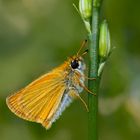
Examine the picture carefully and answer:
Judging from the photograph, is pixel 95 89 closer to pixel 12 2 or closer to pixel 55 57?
pixel 55 57

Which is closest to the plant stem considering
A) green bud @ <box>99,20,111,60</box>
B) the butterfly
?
green bud @ <box>99,20,111,60</box>

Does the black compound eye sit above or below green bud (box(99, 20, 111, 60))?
below

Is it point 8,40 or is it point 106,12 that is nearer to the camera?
point 106,12

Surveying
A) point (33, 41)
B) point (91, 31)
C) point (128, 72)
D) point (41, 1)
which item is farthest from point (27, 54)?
point (91, 31)

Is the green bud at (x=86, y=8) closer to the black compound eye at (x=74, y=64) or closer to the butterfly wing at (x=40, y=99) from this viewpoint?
the black compound eye at (x=74, y=64)

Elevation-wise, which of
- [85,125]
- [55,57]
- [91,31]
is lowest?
[85,125]

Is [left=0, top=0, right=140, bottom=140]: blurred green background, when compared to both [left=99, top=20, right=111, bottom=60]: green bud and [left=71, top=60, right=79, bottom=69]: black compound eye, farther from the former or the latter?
[left=99, top=20, right=111, bottom=60]: green bud

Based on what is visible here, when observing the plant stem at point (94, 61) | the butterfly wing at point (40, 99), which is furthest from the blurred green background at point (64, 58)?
the plant stem at point (94, 61)
